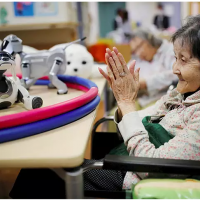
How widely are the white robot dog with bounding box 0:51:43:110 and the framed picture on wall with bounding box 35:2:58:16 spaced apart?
139 cm

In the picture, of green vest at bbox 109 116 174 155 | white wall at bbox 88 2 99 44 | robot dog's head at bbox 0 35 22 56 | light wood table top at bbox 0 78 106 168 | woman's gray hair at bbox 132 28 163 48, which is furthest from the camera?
white wall at bbox 88 2 99 44

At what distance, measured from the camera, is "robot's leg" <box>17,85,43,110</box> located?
3.22 feet

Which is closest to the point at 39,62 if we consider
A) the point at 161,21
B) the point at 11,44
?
the point at 11,44

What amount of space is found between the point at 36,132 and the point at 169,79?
1.48 meters

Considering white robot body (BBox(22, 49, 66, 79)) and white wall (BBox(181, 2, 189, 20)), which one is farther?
white wall (BBox(181, 2, 189, 20))

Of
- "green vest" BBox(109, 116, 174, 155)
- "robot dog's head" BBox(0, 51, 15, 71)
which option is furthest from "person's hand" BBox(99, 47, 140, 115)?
"robot dog's head" BBox(0, 51, 15, 71)

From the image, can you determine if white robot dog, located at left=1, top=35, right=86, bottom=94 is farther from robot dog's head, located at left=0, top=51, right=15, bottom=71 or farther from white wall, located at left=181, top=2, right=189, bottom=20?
white wall, located at left=181, top=2, right=189, bottom=20

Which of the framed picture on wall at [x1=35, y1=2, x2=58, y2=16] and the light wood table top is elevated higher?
the framed picture on wall at [x1=35, y1=2, x2=58, y2=16]

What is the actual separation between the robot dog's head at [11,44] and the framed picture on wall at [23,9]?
1.22 meters

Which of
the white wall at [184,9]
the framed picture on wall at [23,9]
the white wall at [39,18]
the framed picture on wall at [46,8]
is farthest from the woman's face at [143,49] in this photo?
the white wall at [184,9]

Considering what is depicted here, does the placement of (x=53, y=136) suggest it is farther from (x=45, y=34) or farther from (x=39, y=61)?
(x=45, y=34)

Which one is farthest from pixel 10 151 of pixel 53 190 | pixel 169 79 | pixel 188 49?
pixel 169 79

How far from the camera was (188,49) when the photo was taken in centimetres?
83

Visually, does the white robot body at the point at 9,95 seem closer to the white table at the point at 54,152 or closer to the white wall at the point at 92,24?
the white table at the point at 54,152
